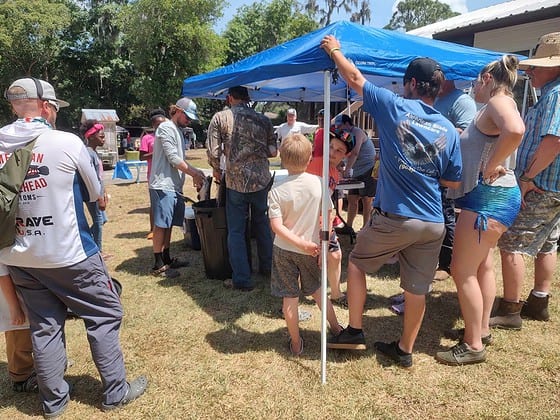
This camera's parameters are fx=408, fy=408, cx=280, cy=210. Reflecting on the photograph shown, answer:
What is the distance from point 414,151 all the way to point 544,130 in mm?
1171

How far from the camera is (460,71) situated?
3.77 m

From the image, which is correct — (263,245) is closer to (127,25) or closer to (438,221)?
(438,221)

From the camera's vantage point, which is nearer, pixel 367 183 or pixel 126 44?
pixel 367 183

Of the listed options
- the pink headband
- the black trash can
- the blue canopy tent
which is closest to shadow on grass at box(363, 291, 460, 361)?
the blue canopy tent

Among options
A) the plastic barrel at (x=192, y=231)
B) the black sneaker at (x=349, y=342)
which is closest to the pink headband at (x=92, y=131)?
the plastic barrel at (x=192, y=231)

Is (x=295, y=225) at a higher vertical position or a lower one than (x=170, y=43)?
lower

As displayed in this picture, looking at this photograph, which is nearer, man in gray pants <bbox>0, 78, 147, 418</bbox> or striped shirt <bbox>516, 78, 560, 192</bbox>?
man in gray pants <bbox>0, 78, 147, 418</bbox>

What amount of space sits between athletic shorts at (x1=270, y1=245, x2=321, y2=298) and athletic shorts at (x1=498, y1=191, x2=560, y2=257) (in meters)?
1.59

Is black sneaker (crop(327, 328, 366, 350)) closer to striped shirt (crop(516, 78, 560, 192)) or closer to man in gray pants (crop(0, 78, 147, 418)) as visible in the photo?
man in gray pants (crop(0, 78, 147, 418))

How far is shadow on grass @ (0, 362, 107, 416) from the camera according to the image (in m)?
2.43

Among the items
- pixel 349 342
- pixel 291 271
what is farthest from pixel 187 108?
pixel 349 342

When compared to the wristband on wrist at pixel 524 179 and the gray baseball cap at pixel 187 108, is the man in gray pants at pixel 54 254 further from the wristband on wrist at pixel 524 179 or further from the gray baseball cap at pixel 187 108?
the wristband on wrist at pixel 524 179

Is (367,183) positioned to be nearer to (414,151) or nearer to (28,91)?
(414,151)

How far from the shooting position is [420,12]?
51438 mm
